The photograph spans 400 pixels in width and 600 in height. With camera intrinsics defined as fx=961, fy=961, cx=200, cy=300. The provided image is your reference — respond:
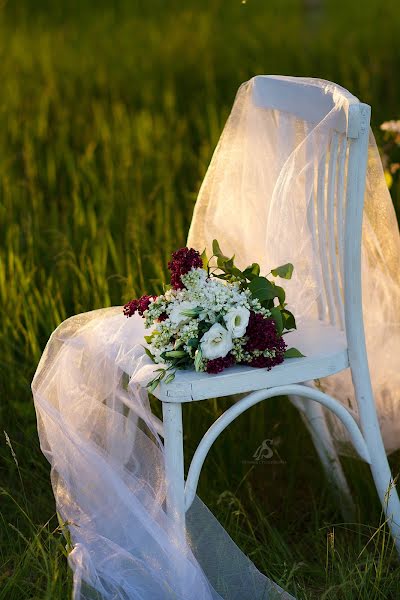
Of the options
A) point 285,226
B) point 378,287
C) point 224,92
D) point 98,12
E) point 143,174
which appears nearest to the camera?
point 285,226

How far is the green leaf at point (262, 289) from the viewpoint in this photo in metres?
1.85

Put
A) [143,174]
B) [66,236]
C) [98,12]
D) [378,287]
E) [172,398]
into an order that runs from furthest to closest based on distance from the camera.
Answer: [98,12] < [143,174] < [66,236] < [378,287] < [172,398]

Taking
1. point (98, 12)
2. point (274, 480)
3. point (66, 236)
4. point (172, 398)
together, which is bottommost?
point (274, 480)

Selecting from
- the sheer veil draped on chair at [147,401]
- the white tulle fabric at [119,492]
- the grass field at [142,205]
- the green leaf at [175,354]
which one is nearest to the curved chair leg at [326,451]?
the grass field at [142,205]

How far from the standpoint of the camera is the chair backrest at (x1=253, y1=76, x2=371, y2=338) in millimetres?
1843

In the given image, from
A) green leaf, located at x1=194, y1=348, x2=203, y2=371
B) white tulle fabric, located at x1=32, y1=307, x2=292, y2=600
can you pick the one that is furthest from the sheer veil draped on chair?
green leaf, located at x1=194, y1=348, x2=203, y2=371

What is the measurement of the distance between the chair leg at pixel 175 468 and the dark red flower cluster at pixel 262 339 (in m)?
0.17

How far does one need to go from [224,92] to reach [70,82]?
3.04 feet

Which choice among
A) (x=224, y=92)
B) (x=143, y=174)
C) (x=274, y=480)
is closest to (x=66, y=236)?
(x=143, y=174)

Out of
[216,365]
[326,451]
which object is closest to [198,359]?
[216,365]

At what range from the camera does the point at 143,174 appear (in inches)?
152

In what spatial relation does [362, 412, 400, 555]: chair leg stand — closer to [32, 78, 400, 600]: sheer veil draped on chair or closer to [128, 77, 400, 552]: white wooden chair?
[128, 77, 400, 552]: white wooden chair

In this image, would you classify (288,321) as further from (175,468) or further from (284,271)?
(175,468)

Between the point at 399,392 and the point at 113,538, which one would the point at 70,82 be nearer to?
the point at 399,392
